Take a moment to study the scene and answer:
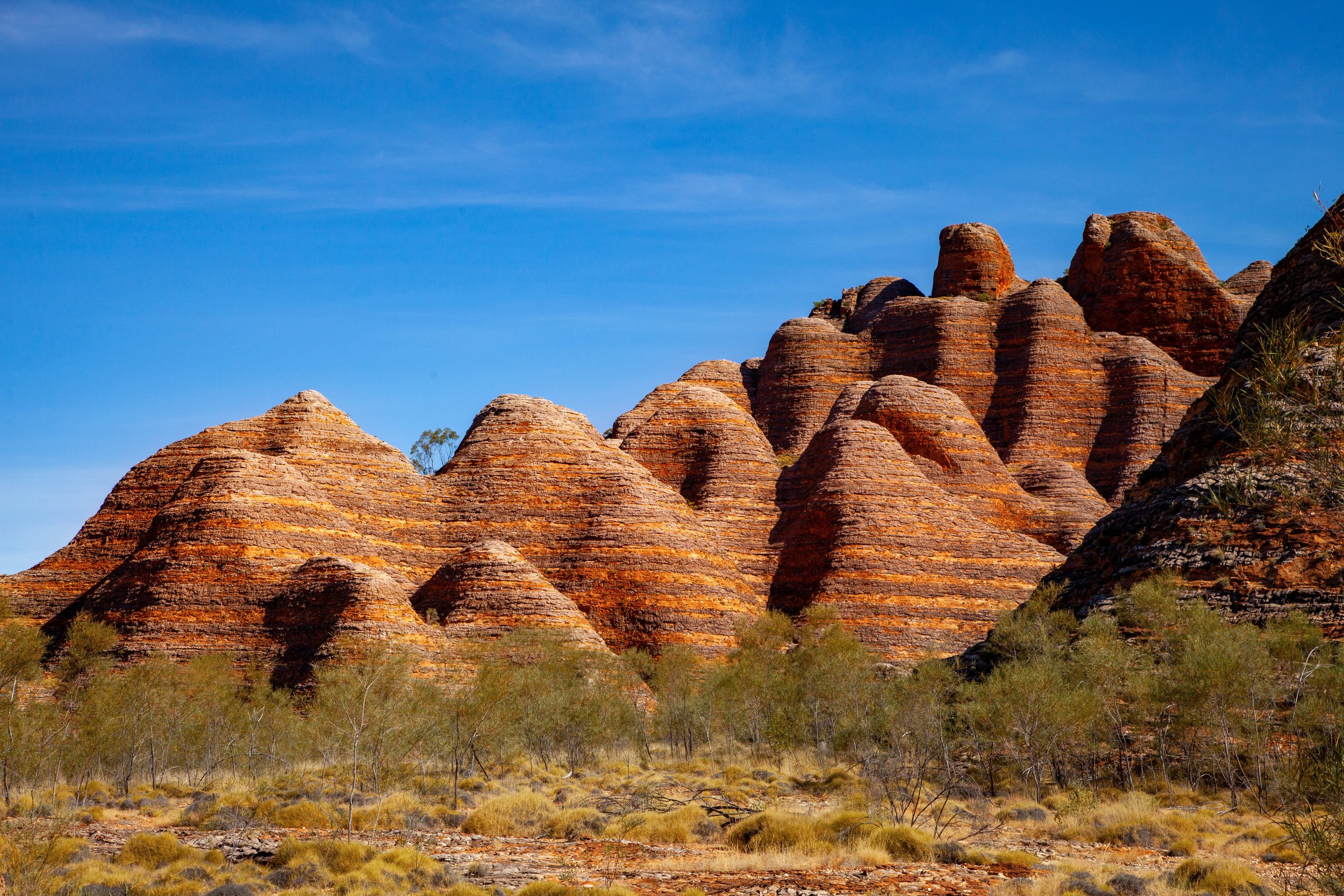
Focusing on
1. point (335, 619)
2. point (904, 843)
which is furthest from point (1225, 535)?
point (335, 619)

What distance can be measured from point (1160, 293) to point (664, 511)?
192 ft

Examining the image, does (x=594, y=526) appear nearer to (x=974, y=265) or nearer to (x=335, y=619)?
(x=335, y=619)

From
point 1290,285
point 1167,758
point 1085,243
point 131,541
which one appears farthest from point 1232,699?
point 1085,243

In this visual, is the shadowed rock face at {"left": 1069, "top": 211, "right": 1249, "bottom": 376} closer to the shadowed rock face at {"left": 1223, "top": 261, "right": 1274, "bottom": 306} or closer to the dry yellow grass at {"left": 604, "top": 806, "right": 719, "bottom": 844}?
the shadowed rock face at {"left": 1223, "top": 261, "right": 1274, "bottom": 306}

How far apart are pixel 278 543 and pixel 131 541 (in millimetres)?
14532

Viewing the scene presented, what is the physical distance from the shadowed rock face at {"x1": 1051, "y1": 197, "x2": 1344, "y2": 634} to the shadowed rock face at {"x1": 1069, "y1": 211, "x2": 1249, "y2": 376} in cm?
5310

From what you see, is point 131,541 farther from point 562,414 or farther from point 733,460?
point 733,460

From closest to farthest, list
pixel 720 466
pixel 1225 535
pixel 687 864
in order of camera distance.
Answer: pixel 687 864 < pixel 1225 535 < pixel 720 466

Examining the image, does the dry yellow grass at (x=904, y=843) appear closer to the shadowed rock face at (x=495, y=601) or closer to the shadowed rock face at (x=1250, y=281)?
the shadowed rock face at (x=495, y=601)

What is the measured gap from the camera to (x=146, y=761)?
148ft

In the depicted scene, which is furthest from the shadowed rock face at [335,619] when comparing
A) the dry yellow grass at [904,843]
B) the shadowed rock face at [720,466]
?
the dry yellow grass at [904,843]

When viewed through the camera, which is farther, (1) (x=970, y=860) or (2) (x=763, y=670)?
(2) (x=763, y=670)

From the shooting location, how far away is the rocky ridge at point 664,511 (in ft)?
178

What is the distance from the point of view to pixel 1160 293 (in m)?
96.9
